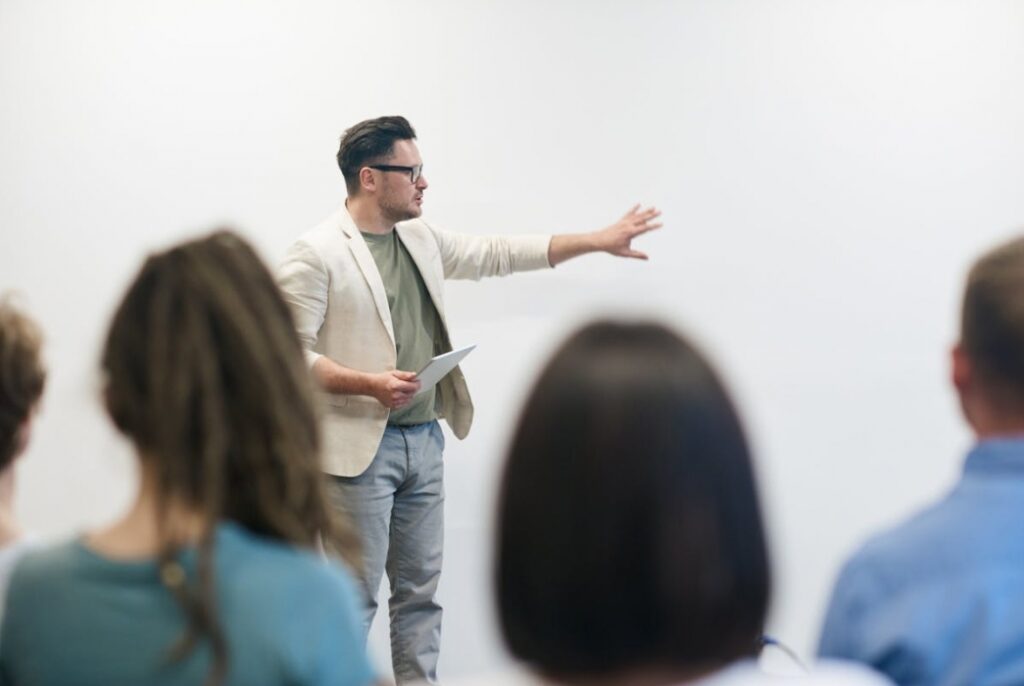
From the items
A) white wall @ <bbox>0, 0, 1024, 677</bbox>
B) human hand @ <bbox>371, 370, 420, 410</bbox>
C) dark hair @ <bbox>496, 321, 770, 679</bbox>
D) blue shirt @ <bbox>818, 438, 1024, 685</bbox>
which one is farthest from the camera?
white wall @ <bbox>0, 0, 1024, 677</bbox>

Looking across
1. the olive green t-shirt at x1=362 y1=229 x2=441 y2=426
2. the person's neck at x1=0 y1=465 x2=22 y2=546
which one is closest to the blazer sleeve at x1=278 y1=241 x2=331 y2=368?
the olive green t-shirt at x1=362 y1=229 x2=441 y2=426

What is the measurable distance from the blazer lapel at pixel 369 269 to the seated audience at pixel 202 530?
1785 millimetres

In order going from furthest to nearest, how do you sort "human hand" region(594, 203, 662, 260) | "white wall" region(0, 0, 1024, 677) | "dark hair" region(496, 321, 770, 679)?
"white wall" region(0, 0, 1024, 677)
"human hand" region(594, 203, 662, 260)
"dark hair" region(496, 321, 770, 679)

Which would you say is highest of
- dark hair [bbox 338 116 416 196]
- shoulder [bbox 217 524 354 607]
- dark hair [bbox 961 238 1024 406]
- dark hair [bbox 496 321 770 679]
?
dark hair [bbox 338 116 416 196]

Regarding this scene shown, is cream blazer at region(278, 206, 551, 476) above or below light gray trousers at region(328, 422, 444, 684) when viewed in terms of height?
above

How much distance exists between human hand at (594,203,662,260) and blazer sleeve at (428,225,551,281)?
16 centimetres

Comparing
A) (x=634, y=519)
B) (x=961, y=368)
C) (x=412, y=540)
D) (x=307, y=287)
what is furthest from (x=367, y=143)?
(x=634, y=519)

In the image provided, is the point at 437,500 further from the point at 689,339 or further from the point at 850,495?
the point at 689,339

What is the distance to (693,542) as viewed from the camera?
0.81 meters

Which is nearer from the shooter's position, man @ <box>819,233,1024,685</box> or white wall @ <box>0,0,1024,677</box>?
man @ <box>819,233,1024,685</box>

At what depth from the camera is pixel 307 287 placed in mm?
2801

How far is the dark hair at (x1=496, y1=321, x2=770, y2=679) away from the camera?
81 cm

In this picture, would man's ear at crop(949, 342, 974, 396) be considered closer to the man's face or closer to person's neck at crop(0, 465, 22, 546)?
person's neck at crop(0, 465, 22, 546)

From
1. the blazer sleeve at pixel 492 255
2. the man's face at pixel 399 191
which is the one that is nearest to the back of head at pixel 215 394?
the man's face at pixel 399 191
